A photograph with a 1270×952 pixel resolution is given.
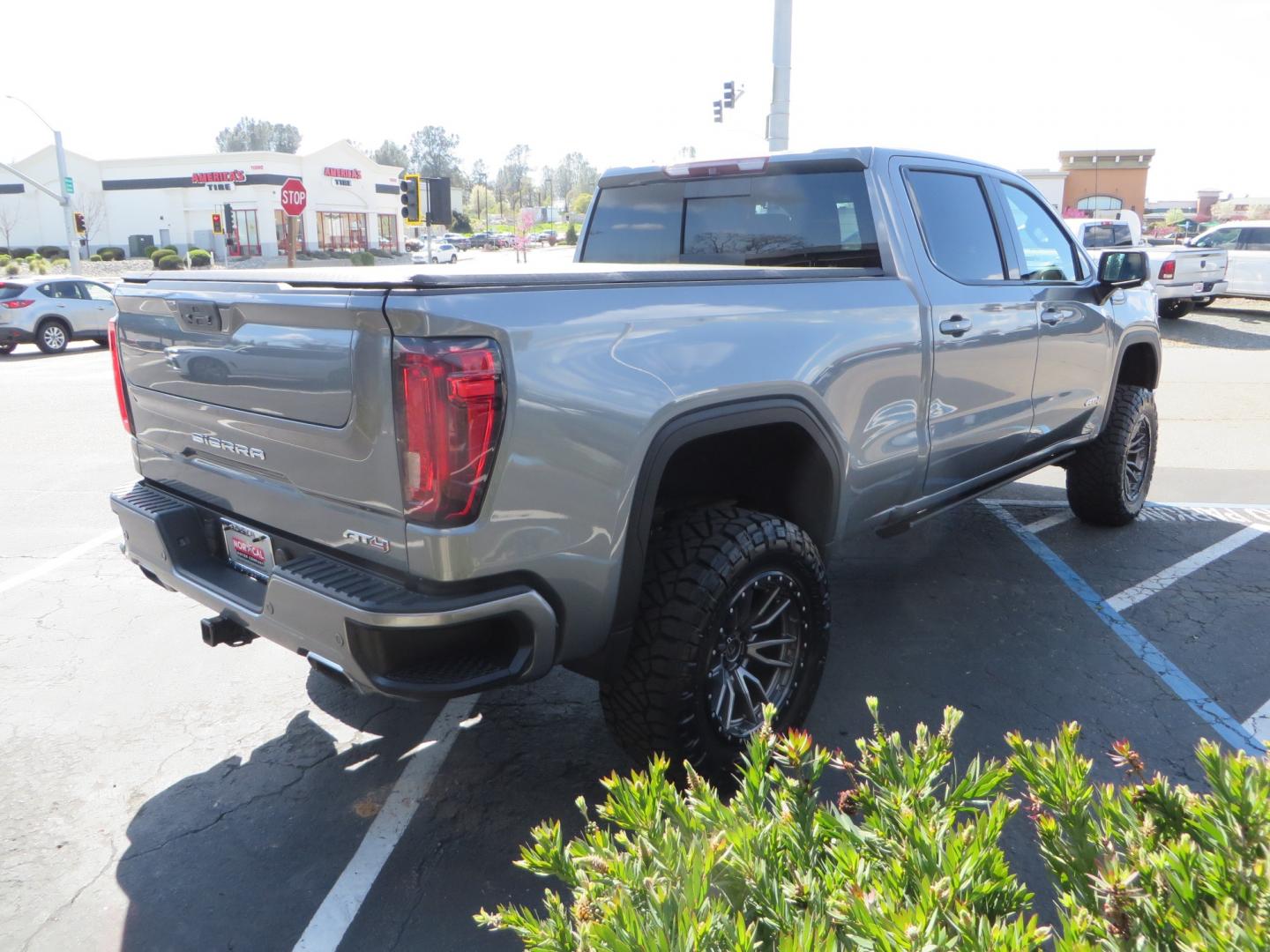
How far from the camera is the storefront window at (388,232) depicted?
6731 centimetres

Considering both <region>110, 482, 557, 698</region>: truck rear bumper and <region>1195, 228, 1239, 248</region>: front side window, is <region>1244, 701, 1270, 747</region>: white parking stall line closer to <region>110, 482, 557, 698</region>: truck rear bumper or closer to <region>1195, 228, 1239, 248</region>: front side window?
<region>110, 482, 557, 698</region>: truck rear bumper

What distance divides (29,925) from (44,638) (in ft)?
7.52

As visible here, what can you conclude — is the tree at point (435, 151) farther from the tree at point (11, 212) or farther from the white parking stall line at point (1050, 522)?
the white parking stall line at point (1050, 522)

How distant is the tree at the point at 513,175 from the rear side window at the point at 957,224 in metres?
121

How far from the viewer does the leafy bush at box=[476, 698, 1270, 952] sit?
1173 millimetres

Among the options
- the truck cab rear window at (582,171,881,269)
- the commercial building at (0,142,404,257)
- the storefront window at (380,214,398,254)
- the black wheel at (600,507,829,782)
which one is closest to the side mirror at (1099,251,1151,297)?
the truck cab rear window at (582,171,881,269)

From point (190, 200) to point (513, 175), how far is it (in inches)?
2746

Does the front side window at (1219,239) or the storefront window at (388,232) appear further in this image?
the storefront window at (388,232)

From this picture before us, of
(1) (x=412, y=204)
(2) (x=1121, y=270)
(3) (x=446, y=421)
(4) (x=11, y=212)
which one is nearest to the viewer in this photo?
(3) (x=446, y=421)

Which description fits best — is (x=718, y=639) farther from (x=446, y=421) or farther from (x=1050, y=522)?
(x=1050, y=522)

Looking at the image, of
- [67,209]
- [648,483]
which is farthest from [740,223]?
[67,209]

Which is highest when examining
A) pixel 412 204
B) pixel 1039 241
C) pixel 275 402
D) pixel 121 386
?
pixel 412 204

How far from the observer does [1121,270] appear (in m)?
5.14

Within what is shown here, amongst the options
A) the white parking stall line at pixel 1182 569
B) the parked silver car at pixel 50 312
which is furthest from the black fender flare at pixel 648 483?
the parked silver car at pixel 50 312
